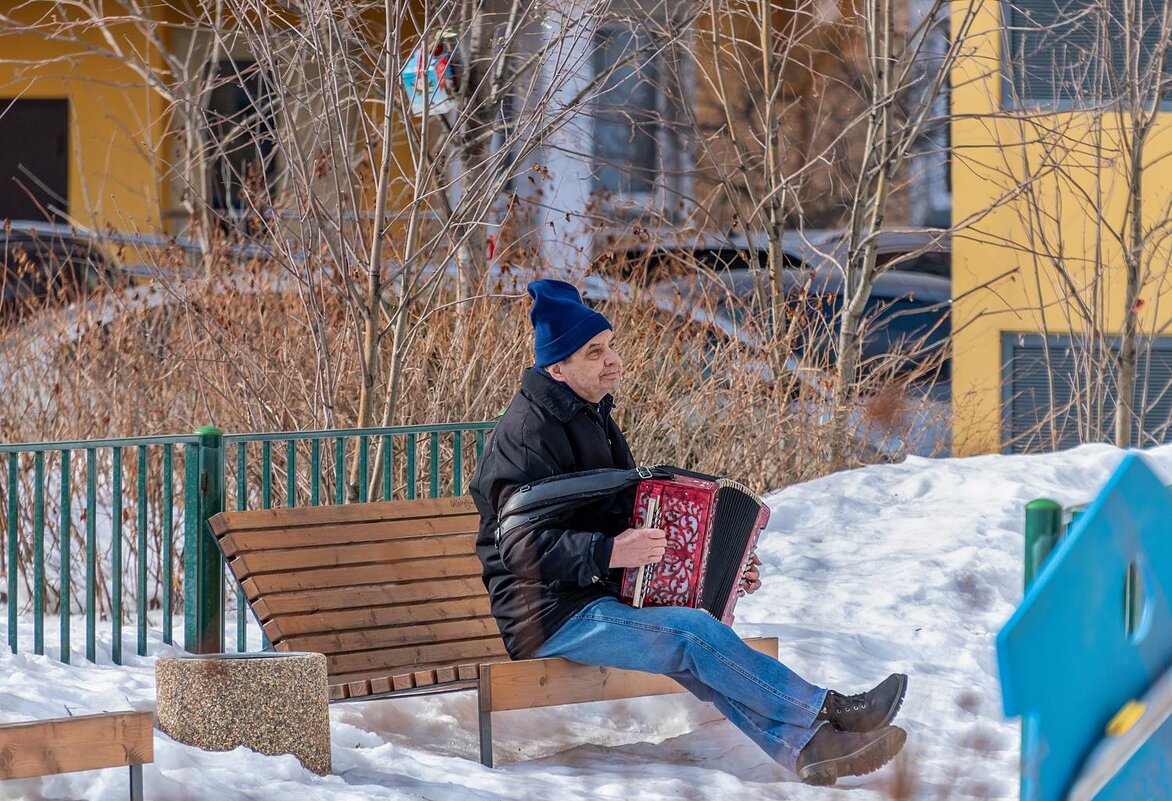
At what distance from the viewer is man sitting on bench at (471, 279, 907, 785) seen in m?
4.68

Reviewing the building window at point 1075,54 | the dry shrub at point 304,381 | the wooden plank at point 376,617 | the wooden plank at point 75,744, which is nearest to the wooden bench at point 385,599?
the wooden plank at point 376,617

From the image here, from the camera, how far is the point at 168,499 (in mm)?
6219

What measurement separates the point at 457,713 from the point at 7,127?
650 inches

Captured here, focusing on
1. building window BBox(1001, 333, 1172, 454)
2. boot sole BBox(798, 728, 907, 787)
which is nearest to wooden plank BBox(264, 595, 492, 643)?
boot sole BBox(798, 728, 907, 787)

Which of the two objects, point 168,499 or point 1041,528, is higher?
point 1041,528

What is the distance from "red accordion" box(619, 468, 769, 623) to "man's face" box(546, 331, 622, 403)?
0.39 meters

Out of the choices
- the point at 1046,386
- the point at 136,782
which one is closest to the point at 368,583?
the point at 136,782

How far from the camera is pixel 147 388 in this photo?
890 cm

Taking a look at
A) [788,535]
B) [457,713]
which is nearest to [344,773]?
[457,713]

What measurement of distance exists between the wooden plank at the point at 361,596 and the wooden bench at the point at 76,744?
1.24 m

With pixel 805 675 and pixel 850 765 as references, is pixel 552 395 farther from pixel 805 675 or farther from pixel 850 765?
pixel 805 675

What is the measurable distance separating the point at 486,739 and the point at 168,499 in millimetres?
1968

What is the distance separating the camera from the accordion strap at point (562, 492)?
4.72 m

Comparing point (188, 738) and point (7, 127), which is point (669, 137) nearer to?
point (7, 127)
